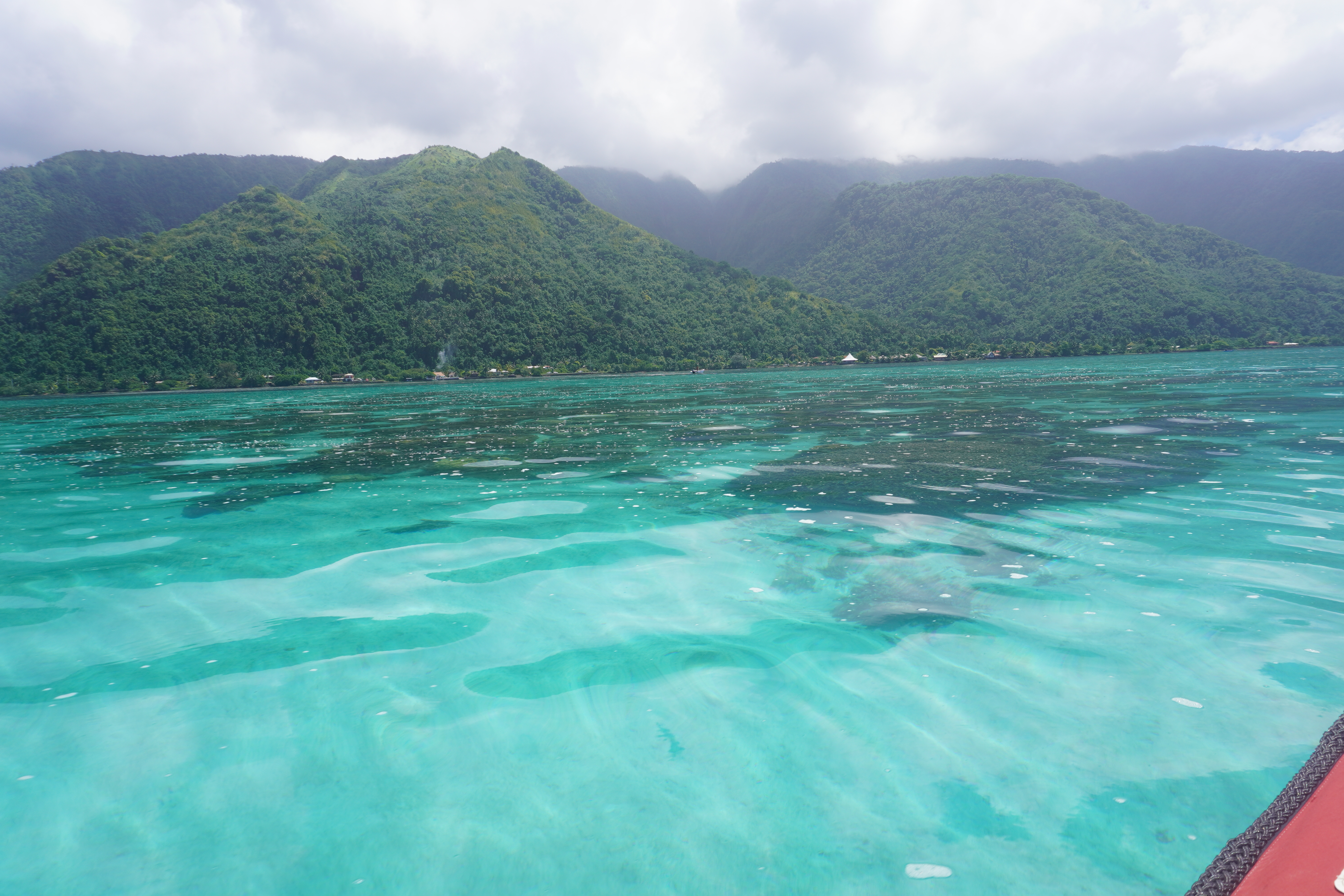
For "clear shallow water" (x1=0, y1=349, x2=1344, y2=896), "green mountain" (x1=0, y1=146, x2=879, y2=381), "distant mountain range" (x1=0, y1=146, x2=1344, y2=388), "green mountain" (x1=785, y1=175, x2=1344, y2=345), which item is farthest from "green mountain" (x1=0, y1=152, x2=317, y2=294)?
"green mountain" (x1=785, y1=175, x2=1344, y2=345)

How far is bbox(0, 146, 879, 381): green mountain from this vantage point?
95250 millimetres

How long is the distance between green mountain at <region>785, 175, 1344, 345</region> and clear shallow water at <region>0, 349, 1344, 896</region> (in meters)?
133

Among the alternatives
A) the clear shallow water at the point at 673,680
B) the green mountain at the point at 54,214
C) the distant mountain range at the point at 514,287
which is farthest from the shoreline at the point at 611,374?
the clear shallow water at the point at 673,680

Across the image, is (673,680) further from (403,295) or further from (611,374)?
(403,295)

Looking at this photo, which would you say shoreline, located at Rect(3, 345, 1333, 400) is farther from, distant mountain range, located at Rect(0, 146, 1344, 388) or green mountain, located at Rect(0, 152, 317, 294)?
green mountain, located at Rect(0, 152, 317, 294)

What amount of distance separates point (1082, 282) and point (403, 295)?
14797 centimetres

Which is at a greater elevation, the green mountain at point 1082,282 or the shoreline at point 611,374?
the green mountain at point 1082,282

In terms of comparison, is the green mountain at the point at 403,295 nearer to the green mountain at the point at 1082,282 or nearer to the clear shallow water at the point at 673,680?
the green mountain at the point at 1082,282

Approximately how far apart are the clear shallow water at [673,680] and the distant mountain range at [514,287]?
100m

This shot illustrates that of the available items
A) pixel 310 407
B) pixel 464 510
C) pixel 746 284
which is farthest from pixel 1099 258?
pixel 464 510

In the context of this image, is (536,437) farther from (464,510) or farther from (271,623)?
(271,623)

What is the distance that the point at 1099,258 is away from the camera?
153375mm

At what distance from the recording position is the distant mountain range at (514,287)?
10050cm

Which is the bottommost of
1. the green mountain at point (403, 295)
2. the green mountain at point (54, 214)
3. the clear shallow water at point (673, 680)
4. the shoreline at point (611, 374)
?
the clear shallow water at point (673, 680)
